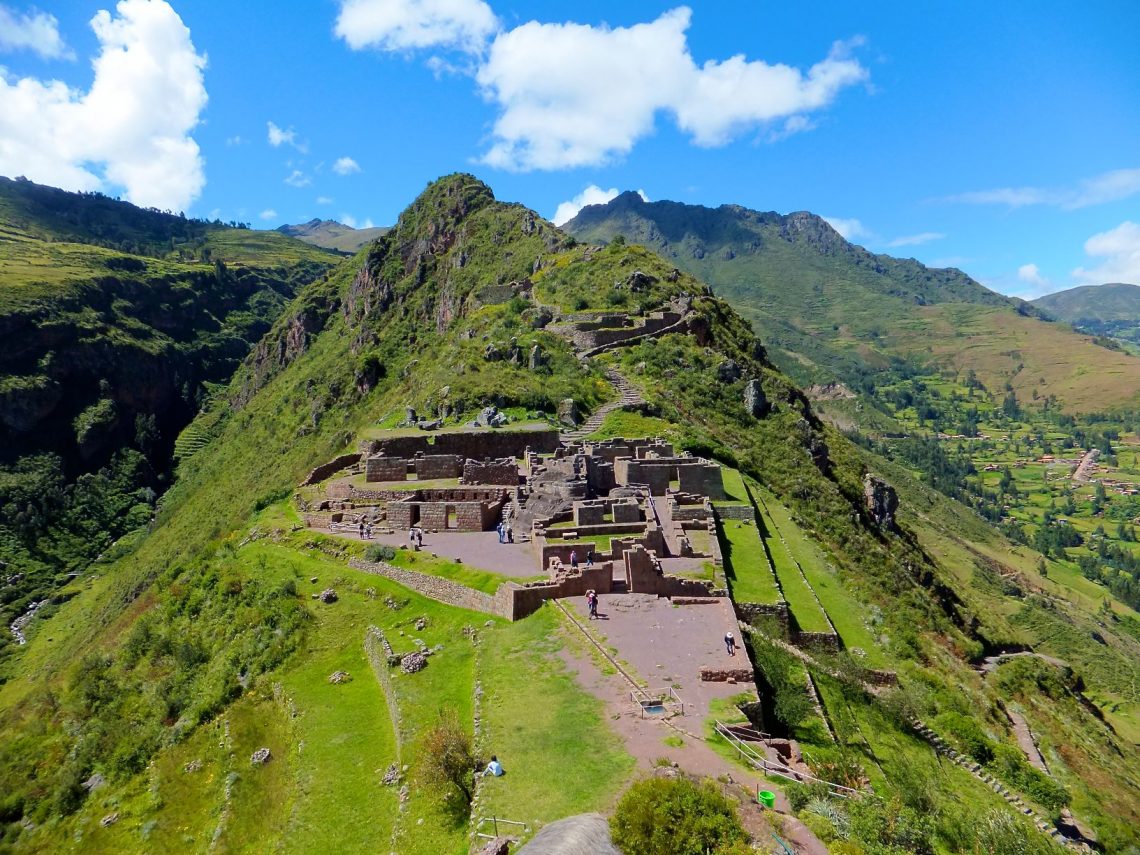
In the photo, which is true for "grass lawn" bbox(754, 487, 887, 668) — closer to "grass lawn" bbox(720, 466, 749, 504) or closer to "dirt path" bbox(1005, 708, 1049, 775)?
"grass lawn" bbox(720, 466, 749, 504)

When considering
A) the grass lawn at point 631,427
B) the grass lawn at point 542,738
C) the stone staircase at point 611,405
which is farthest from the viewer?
the stone staircase at point 611,405

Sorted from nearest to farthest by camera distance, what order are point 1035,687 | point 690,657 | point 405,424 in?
point 690,657
point 1035,687
point 405,424

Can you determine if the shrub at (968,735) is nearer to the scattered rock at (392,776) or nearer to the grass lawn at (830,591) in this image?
the grass lawn at (830,591)

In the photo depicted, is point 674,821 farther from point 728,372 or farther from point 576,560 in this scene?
point 728,372

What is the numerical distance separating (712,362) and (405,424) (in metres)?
23.9

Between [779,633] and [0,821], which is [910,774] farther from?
[0,821]

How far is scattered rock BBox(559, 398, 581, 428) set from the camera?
4300 centimetres

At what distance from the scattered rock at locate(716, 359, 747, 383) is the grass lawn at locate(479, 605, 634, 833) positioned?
38323 mm

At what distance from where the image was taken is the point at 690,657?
1664 centimetres

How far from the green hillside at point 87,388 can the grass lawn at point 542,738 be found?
243 feet

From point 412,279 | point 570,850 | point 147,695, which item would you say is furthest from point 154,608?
point 412,279

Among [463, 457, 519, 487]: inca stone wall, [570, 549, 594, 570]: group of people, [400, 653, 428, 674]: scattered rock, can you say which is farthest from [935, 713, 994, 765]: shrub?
[463, 457, 519, 487]: inca stone wall

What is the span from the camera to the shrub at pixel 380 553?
24.9 metres

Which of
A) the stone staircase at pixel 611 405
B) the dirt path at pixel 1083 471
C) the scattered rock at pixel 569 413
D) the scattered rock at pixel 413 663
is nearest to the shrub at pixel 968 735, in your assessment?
the scattered rock at pixel 413 663
